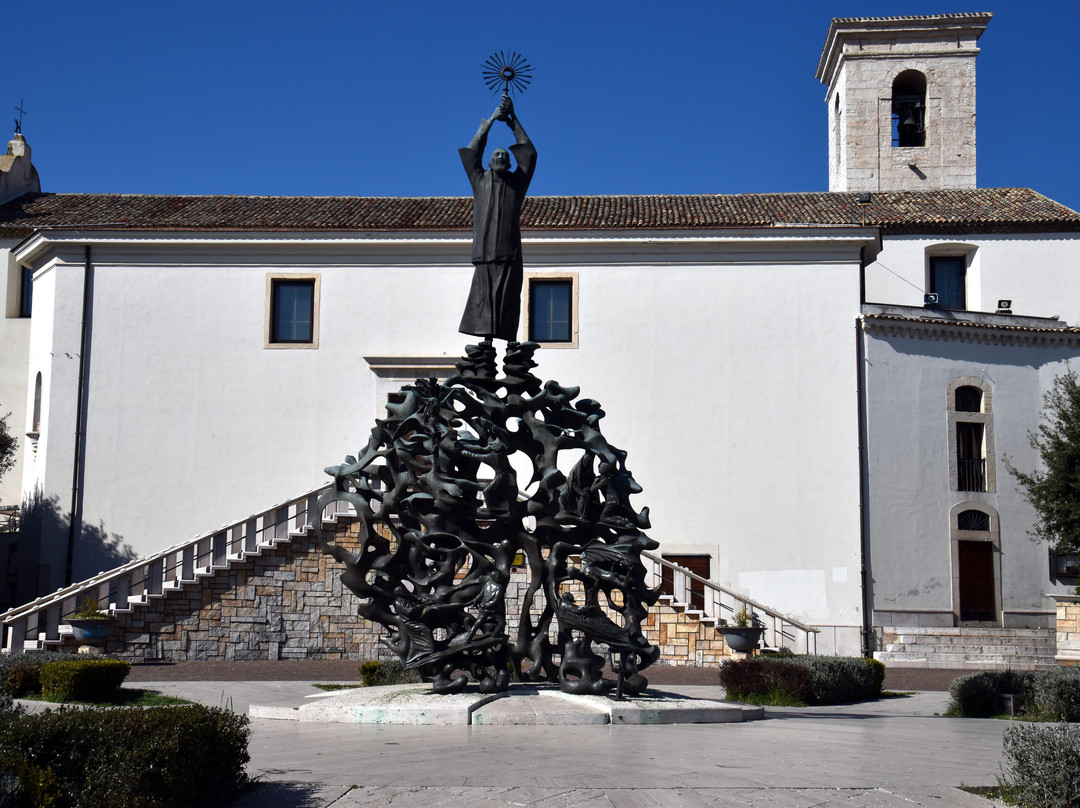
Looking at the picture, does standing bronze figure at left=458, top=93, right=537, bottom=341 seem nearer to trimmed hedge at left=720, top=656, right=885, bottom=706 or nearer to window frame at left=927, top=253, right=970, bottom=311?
trimmed hedge at left=720, top=656, right=885, bottom=706

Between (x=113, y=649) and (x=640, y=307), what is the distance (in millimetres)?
14271

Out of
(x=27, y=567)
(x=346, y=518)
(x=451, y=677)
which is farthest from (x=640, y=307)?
(x=451, y=677)

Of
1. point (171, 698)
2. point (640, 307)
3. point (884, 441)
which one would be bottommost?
point (171, 698)

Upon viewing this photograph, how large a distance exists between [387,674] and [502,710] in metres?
5.00

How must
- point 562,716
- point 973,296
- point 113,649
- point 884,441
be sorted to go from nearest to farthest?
point 562,716, point 113,649, point 884,441, point 973,296

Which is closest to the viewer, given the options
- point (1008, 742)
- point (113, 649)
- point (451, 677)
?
point (1008, 742)

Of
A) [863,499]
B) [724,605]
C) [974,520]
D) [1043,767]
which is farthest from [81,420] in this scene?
[1043,767]

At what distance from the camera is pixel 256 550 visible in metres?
24.6

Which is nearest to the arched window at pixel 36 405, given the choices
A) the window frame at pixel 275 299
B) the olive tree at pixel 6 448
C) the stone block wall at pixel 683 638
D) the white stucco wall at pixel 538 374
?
the olive tree at pixel 6 448

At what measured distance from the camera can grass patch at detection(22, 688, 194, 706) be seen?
15414mm

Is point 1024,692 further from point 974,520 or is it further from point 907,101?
point 907,101

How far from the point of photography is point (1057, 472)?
95.3ft

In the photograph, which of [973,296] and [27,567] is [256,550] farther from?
[973,296]

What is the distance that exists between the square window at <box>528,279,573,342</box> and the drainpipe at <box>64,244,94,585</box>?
420 inches
